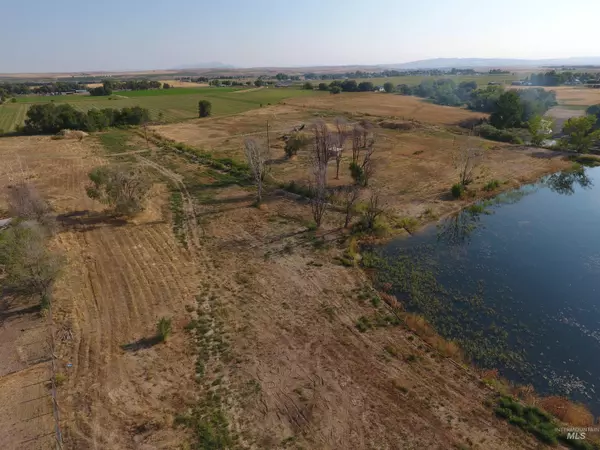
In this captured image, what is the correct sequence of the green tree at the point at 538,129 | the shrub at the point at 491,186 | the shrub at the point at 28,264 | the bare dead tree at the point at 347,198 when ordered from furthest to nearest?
the green tree at the point at 538,129 → the shrub at the point at 491,186 → the bare dead tree at the point at 347,198 → the shrub at the point at 28,264

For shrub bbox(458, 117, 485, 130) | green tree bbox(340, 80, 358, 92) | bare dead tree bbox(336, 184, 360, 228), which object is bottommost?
bare dead tree bbox(336, 184, 360, 228)

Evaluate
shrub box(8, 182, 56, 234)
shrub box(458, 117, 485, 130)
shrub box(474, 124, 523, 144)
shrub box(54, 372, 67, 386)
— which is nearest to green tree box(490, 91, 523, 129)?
shrub box(458, 117, 485, 130)

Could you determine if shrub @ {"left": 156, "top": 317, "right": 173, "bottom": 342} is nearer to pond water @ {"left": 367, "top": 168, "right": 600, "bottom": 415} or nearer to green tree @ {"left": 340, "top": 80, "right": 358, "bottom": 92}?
pond water @ {"left": 367, "top": 168, "right": 600, "bottom": 415}

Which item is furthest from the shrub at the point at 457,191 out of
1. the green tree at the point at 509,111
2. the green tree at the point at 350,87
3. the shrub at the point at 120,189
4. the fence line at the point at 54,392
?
the green tree at the point at 350,87

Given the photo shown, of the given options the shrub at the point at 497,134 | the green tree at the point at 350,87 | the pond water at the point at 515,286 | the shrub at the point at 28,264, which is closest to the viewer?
the pond water at the point at 515,286

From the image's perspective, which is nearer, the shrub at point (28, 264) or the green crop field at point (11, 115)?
the shrub at point (28, 264)

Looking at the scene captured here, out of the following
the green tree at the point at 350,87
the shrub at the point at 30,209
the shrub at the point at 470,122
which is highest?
the green tree at the point at 350,87

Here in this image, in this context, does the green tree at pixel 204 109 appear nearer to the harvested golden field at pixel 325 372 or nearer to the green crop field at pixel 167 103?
the green crop field at pixel 167 103

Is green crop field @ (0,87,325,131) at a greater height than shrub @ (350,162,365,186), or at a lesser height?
greater
